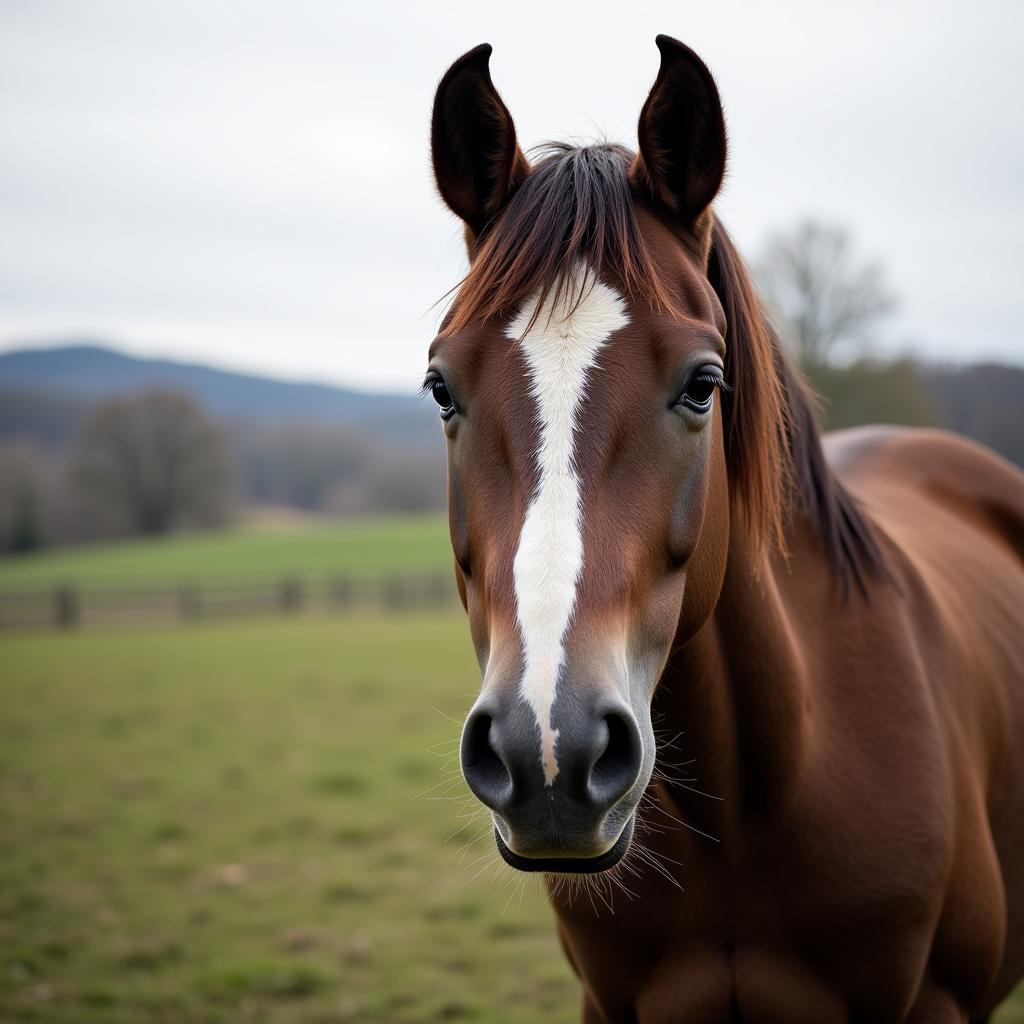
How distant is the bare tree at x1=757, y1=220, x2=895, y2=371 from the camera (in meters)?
11.1

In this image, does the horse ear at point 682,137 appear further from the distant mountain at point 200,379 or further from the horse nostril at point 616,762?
the distant mountain at point 200,379

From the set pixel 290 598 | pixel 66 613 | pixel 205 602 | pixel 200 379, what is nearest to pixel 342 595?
pixel 290 598

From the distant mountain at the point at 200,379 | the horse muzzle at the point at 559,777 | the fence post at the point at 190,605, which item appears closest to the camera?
the horse muzzle at the point at 559,777

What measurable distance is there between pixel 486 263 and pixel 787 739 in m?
1.30

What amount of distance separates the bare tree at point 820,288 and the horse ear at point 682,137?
8.78m

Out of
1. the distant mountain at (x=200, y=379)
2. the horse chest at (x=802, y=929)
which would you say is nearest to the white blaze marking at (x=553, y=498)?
the horse chest at (x=802, y=929)

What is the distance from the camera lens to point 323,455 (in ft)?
197

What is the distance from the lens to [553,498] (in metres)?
1.63

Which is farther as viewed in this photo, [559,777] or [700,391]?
[700,391]

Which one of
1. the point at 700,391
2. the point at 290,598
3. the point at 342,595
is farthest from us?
the point at 342,595

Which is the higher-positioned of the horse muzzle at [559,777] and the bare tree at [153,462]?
the horse muzzle at [559,777]

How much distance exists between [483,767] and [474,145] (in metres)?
1.38

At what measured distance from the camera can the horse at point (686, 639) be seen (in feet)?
5.13

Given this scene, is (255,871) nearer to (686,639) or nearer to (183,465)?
(686,639)
